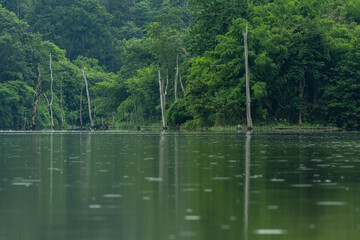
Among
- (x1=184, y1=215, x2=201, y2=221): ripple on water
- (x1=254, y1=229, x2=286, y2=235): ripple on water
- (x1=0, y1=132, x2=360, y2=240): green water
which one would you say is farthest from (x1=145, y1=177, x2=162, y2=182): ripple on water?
(x1=254, y1=229, x2=286, y2=235): ripple on water

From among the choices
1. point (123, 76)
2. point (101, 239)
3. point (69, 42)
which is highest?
point (69, 42)

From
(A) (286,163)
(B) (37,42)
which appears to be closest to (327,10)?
(B) (37,42)

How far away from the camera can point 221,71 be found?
76.3m

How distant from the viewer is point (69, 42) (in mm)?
162750

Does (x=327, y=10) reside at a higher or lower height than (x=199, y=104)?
higher

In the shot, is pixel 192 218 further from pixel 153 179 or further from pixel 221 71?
pixel 221 71

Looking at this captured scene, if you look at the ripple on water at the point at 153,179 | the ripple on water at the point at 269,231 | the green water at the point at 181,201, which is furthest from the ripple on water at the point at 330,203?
the ripple on water at the point at 153,179

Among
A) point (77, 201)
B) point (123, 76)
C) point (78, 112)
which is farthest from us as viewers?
point (78, 112)

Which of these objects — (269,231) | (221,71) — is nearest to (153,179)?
(269,231)

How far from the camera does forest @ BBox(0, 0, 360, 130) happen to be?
7481cm

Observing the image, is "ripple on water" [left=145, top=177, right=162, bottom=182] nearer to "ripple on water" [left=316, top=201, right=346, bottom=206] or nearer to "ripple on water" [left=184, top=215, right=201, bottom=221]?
"ripple on water" [left=316, top=201, right=346, bottom=206]

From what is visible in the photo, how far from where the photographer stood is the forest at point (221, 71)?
74812 millimetres

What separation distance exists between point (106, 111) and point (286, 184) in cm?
10958

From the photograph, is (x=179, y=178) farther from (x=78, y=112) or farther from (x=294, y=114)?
A: (x=78, y=112)
